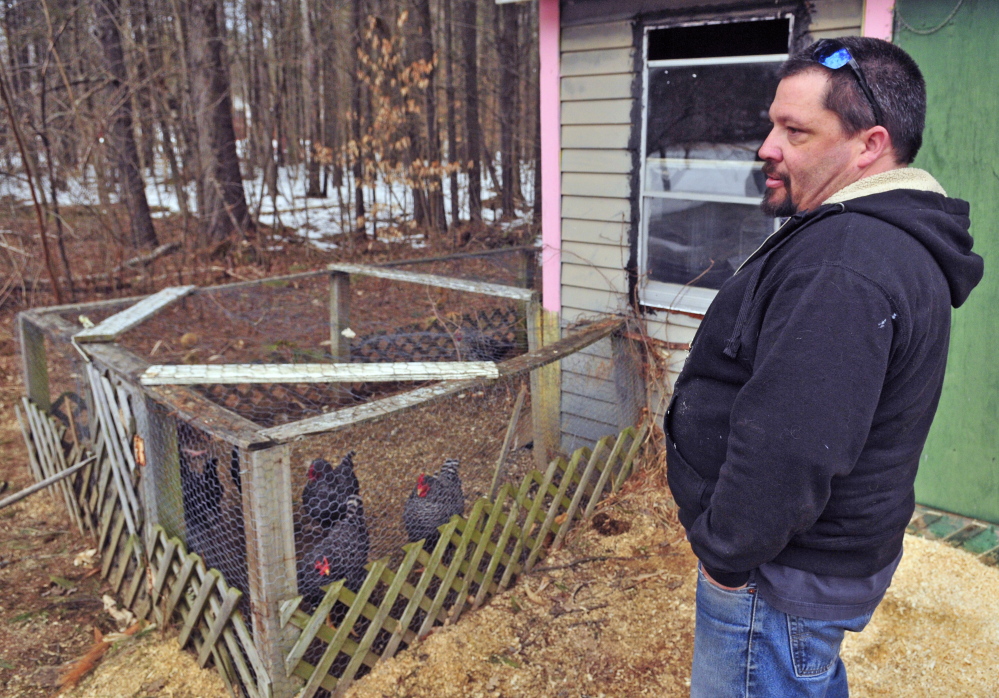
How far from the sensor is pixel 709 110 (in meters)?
4.33

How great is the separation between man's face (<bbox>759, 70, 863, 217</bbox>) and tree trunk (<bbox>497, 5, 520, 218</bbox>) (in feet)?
39.6

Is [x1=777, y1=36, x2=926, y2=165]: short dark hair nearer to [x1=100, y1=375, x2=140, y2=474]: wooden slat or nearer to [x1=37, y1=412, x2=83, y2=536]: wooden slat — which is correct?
[x1=100, y1=375, x2=140, y2=474]: wooden slat

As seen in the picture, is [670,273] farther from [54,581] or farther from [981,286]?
[54,581]

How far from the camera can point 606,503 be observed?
426cm

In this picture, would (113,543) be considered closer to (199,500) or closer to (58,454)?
(199,500)

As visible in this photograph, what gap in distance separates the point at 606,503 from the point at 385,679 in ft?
5.53

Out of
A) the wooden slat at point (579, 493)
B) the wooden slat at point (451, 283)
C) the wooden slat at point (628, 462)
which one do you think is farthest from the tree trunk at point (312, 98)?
the wooden slat at point (579, 493)

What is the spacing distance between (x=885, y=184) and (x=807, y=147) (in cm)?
17

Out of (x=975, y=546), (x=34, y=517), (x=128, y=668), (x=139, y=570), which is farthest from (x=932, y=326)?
(x=34, y=517)

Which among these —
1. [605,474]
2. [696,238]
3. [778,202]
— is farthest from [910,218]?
[696,238]

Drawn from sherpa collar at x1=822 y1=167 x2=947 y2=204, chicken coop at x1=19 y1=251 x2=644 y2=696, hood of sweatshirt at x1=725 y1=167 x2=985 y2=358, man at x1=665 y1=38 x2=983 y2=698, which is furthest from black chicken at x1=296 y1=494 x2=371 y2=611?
sherpa collar at x1=822 y1=167 x2=947 y2=204

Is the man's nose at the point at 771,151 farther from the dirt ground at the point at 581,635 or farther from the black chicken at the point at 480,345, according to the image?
the black chicken at the point at 480,345

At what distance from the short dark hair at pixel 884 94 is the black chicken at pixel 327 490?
2624mm

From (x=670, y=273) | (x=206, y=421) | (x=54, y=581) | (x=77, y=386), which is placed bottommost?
(x=54, y=581)
